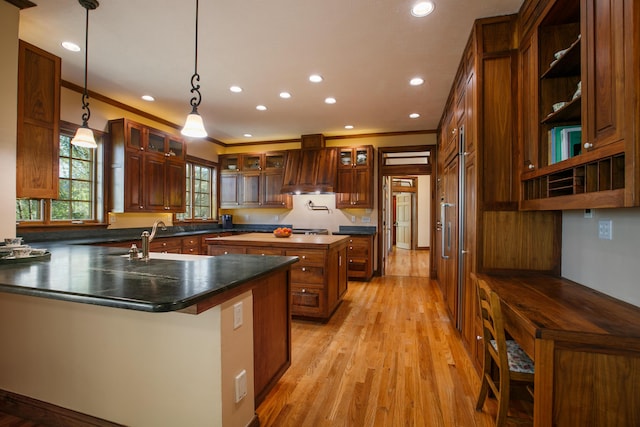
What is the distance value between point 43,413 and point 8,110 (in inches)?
87.0

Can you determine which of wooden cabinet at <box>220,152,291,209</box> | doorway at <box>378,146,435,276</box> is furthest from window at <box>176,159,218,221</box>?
doorway at <box>378,146,435,276</box>

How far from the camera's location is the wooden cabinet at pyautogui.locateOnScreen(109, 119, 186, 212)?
414 centimetres

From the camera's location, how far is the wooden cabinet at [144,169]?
13.6 ft

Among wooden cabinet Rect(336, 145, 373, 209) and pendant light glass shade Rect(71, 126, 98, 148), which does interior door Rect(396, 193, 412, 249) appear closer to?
wooden cabinet Rect(336, 145, 373, 209)

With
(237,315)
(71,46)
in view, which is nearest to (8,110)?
(71,46)

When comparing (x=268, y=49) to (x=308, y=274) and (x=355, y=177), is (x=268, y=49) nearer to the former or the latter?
(x=308, y=274)

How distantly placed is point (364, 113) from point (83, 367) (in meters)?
4.38

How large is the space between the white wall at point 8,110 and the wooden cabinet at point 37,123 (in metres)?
0.15

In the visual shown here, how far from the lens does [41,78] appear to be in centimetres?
271

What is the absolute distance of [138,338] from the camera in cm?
149

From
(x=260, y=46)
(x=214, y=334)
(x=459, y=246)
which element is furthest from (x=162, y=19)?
(x=459, y=246)

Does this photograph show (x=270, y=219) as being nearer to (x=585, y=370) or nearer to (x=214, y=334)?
(x=214, y=334)

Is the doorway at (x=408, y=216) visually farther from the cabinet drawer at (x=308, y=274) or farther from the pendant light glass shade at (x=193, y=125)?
the pendant light glass shade at (x=193, y=125)

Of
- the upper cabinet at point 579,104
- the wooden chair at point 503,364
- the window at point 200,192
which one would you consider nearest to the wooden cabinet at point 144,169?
the window at point 200,192
